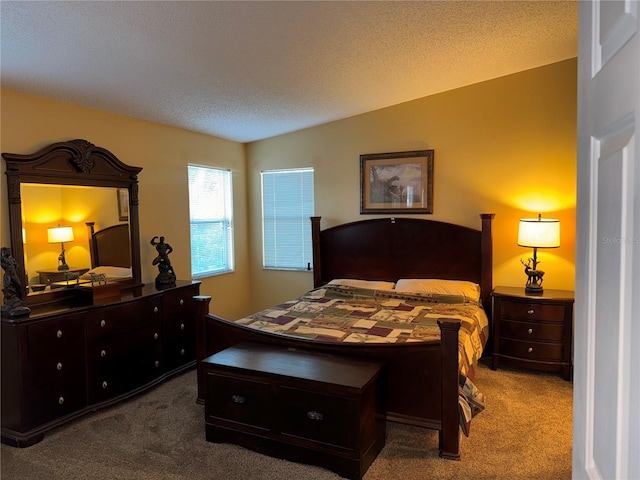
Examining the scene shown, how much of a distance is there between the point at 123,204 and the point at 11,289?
3.94 ft

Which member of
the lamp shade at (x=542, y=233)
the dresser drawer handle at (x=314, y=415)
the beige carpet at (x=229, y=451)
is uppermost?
the lamp shade at (x=542, y=233)

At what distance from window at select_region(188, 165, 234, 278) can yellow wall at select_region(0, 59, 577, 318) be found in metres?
0.15

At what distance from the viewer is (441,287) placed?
4.03 metres

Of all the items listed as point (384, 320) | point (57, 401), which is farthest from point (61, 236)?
point (384, 320)

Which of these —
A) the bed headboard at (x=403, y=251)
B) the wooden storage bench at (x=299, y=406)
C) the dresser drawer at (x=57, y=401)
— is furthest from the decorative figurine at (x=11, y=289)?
the bed headboard at (x=403, y=251)

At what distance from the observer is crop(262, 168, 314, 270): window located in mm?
5094

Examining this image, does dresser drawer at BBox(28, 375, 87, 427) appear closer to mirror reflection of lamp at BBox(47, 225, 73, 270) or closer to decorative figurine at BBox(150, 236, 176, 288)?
mirror reflection of lamp at BBox(47, 225, 73, 270)

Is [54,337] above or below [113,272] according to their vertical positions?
below

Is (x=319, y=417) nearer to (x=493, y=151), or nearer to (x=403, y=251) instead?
(x=403, y=251)

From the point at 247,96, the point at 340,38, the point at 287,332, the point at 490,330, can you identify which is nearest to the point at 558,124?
→ the point at 490,330

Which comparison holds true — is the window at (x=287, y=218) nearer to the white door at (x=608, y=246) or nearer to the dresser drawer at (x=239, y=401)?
the dresser drawer at (x=239, y=401)

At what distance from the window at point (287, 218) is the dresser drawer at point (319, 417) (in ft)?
9.21

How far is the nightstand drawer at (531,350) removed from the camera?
3.63m

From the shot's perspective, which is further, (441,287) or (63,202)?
(441,287)
